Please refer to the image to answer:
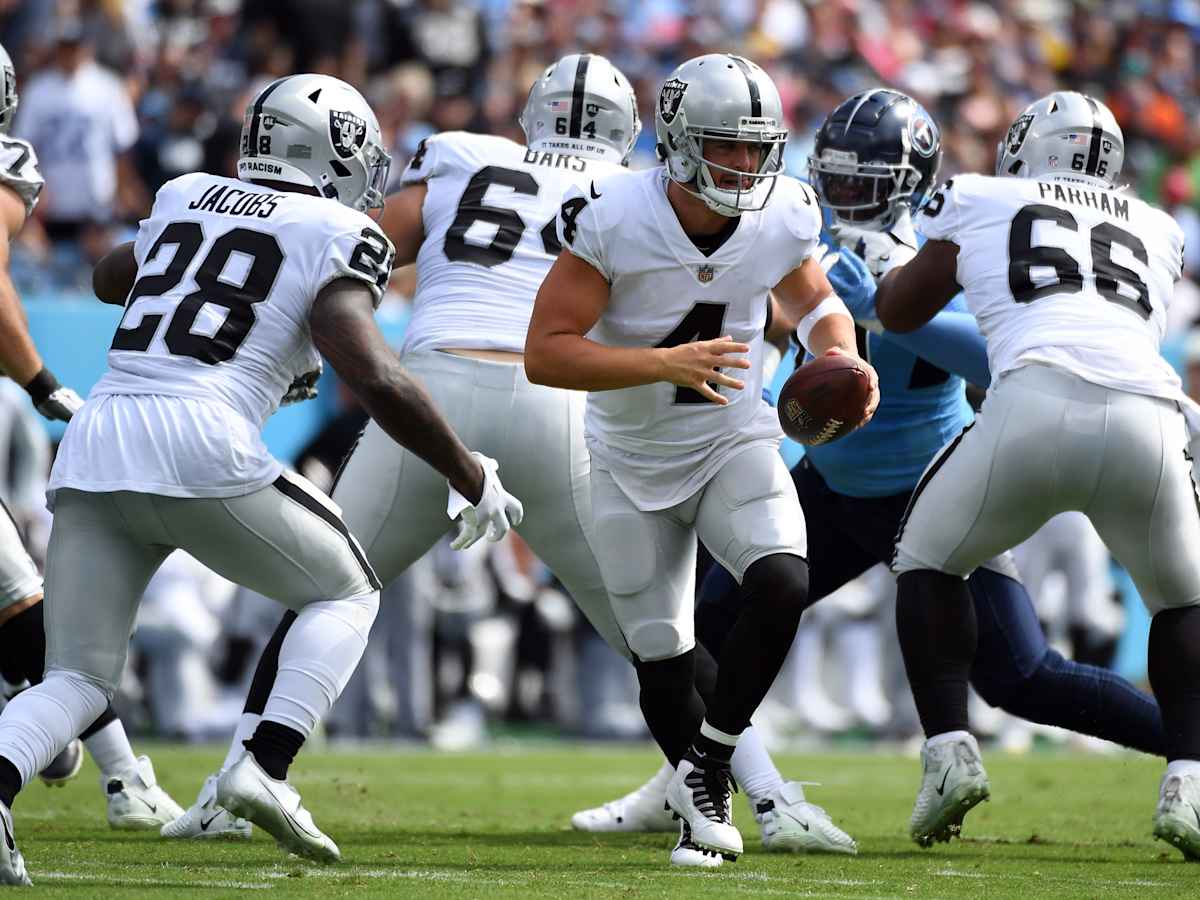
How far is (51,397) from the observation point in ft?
16.8

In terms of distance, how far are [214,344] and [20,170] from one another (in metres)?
1.49

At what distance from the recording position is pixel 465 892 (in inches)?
151

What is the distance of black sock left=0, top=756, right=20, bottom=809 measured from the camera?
3.75 metres

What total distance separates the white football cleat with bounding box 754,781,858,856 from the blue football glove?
1.36 m

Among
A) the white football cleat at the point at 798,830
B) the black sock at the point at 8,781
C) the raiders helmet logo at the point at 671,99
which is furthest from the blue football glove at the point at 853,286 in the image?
the black sock at the point at 8,781

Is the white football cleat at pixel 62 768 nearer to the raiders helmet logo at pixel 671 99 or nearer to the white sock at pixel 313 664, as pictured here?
the white sock at pixel 313 664

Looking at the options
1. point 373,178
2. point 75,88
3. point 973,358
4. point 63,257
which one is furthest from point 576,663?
point 373,178

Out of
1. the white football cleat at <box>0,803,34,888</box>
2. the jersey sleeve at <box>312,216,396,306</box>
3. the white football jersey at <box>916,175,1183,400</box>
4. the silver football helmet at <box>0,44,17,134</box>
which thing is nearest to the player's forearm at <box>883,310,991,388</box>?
the white football jersey at <box>916,175,1183,400</box>

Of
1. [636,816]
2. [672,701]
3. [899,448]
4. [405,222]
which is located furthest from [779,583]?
[405,222]

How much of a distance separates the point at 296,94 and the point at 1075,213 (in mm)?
2047

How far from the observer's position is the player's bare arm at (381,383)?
3.98 m

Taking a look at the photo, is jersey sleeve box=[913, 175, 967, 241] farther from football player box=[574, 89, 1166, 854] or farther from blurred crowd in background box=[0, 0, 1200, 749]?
blurred crowd in background box=[0, 0, 1200, 749]

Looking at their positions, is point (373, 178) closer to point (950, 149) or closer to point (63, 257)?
point (63, 257)

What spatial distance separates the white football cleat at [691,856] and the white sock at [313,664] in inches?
37.6
